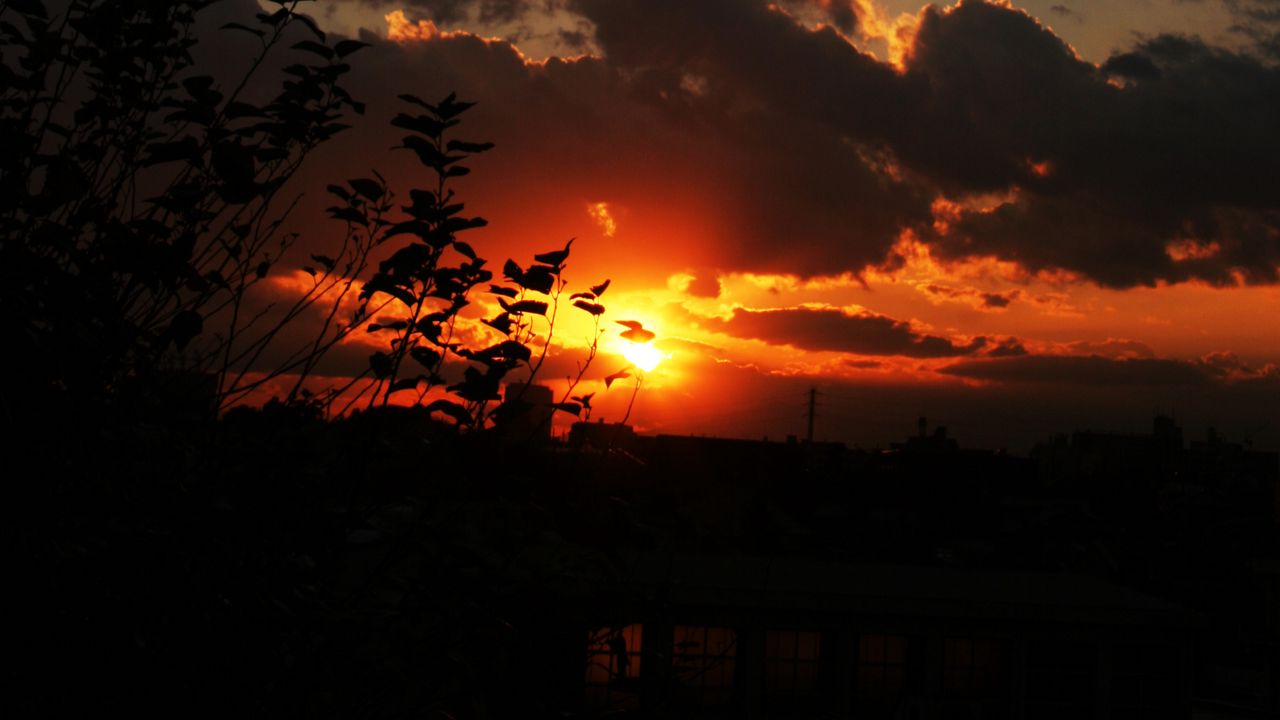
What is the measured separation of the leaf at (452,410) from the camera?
3223mm

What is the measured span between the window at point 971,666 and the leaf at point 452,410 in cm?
1636

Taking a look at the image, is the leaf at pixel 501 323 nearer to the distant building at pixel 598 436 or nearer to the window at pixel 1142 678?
the distant building at pixel 598 436

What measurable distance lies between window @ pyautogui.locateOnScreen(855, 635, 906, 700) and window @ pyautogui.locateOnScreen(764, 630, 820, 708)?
2.73 ft

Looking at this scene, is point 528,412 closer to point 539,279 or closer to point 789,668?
point 539,279

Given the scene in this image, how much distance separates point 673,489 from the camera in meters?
3.92

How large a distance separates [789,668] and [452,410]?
15438 mm

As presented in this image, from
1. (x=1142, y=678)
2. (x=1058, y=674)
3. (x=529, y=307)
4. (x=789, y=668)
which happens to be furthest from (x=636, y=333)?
(x=1142, y=678)

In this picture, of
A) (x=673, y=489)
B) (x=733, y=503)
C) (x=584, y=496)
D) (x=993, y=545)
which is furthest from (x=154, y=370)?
(x=993, y=545)

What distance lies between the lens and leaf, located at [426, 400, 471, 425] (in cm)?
322

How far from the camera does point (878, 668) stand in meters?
17.8

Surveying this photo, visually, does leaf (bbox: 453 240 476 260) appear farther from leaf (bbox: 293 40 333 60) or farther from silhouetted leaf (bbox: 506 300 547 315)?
leaf (bbox: 293 40 333 60)

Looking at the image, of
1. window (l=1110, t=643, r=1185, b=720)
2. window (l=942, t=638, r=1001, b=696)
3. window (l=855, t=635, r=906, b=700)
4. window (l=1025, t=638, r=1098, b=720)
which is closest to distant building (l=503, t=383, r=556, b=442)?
window (l=855, t=635, r=906, b=700)

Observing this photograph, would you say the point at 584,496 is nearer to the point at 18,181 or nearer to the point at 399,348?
the point at 399,348

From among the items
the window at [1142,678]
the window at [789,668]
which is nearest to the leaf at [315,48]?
the window at [789,668]
